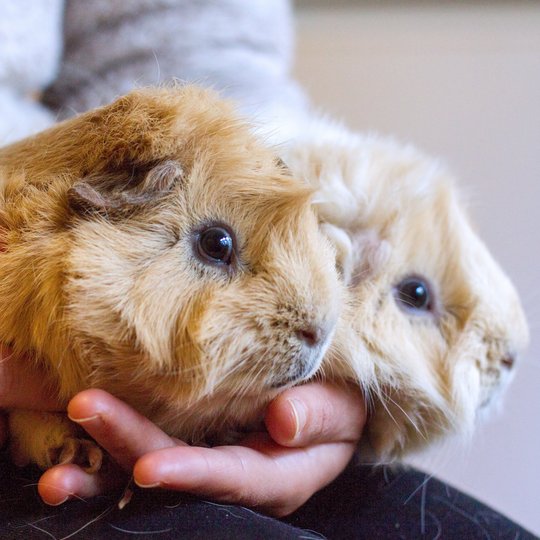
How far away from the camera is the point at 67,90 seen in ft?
6.01

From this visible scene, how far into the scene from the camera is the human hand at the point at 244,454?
0.83 meters

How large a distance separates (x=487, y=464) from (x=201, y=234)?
2.47 metres

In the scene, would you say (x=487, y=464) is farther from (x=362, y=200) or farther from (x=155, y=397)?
(x=155, y=397)

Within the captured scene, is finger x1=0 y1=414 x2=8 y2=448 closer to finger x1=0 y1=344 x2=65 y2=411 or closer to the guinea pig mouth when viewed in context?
finger x1=0 y1=344 x2=65 y2=411

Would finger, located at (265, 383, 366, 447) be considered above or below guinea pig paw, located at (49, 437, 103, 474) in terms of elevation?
above

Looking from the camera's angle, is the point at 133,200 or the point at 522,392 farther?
the point at 522,392

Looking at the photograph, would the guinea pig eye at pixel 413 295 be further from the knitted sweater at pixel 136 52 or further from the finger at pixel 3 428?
the finger at pixel 3 428

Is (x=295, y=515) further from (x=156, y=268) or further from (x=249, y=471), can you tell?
(x=156, y=268)

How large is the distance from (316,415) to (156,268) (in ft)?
1.30

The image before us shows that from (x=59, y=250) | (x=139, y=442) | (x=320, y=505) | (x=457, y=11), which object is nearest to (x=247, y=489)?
(x=139, y=442)

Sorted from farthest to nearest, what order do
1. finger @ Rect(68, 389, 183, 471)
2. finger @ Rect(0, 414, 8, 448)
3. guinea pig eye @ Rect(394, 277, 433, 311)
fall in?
guinea pig eye @ Rect(394, 277, 433, 311)
finger @ Rect(0, 414, 8, 448)
finger @ Rect(68, 389, 183, 471)

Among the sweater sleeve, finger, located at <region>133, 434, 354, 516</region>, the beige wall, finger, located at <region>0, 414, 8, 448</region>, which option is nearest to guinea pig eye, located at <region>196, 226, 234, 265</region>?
finger, located at <region>133, 434, 354, 516</region>

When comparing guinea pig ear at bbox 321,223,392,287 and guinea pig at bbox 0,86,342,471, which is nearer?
guinea pig at bbox 0,86,342,471

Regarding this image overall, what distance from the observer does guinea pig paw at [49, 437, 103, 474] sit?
894mm
